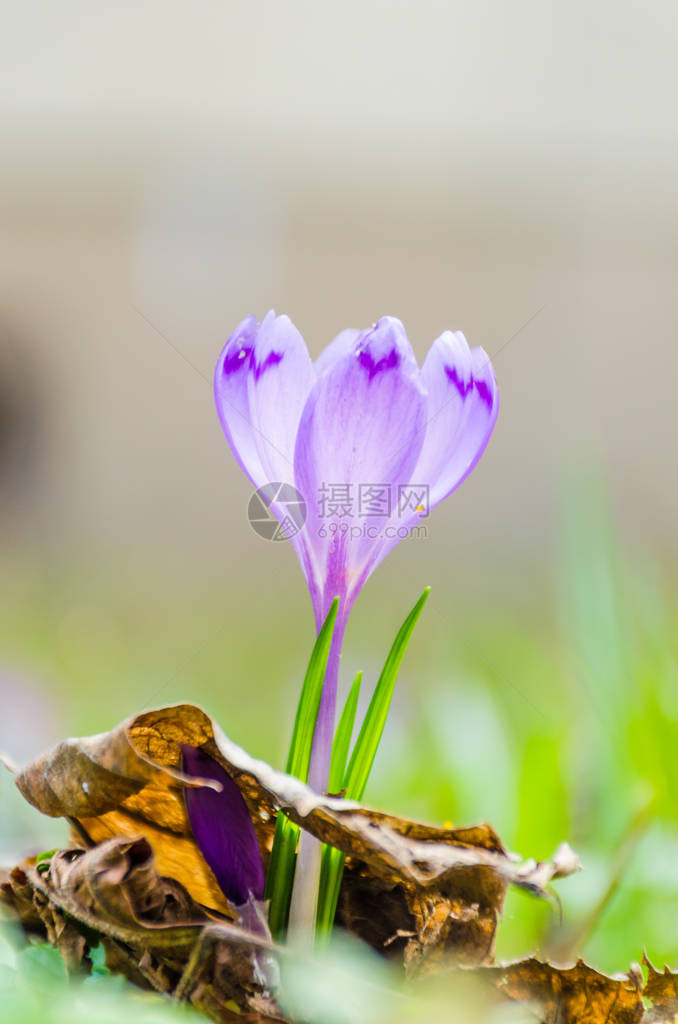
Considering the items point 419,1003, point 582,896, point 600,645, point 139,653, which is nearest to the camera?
point 419,1003

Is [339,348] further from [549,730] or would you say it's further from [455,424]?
[549,730]

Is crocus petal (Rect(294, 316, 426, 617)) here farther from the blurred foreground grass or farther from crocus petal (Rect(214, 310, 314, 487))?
the blurred foreground grass

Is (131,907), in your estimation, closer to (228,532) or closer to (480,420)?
(480,420)

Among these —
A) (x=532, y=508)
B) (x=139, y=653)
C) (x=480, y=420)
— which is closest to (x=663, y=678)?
(x=480, y=420)

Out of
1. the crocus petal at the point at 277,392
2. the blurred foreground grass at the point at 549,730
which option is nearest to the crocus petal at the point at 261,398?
the crocus petal at the point at 277,392

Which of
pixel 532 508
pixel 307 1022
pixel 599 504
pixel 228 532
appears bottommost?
pixel 307 1022

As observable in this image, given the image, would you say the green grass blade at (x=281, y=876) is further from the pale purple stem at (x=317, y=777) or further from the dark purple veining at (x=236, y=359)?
the dark purple veining at (x=236, y=359)

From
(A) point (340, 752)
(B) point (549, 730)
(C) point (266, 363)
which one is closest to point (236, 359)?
(C) point (266, 363)
